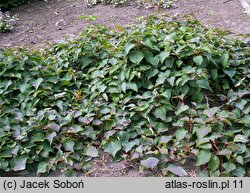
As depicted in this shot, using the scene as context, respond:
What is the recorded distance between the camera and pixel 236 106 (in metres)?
3.08

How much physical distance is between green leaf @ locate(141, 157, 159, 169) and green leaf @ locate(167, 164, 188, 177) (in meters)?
0.11

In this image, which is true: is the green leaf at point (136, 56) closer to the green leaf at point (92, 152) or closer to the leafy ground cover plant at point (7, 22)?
the green leaf at point (92, 152)

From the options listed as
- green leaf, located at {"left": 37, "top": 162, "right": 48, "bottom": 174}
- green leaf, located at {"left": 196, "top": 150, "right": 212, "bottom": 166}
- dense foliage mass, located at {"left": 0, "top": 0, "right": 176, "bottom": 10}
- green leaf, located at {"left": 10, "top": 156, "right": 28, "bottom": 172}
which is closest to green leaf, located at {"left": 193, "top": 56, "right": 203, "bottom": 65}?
green leaf, located at {"left": 196, "top": 150, "right": 212, "bottom": 166}

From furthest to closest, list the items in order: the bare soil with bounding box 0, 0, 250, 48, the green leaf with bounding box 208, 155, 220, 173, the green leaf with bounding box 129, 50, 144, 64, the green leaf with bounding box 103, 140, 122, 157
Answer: the bare soil with bounding box 0, 0, 250, 48
the green leaf with bounding box 129, 50, 144, 64
the green leaf with bounding box 103, 140, 122, 157
the green leaf with bounding box 208, 155, 220, 173

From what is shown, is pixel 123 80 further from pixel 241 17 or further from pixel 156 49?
pixel 241 17

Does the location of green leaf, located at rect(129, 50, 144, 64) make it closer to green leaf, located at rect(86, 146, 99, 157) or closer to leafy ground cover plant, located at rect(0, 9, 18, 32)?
green leaf, located at rect(86, 146, 99, 157)

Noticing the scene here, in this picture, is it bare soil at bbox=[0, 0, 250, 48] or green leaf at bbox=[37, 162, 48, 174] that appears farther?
bare soil at bbox=[0, 0, 250, 48]

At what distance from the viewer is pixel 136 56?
133 inches

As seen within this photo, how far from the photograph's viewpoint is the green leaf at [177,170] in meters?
2.69

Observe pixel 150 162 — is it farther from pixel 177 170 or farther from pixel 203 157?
pixel 203 157

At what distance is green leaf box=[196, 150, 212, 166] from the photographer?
270cm

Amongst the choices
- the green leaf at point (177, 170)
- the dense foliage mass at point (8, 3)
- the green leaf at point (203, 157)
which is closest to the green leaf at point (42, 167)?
the green leaf at point (177, 170)

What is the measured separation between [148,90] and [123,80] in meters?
0.26

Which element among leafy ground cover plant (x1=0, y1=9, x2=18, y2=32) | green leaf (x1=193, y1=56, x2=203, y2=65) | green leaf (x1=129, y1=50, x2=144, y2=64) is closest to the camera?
green leaf (x1=193, y1=56, x2=203, y2=65)
